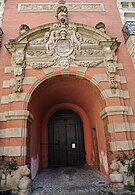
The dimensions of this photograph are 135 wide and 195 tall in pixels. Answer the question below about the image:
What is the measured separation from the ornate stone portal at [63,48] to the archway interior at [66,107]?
78cm

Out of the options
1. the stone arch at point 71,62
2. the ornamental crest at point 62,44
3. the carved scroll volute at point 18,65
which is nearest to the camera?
the carved scroll volute at point 18,65

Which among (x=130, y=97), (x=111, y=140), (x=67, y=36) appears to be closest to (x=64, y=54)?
(x=67, y=36)

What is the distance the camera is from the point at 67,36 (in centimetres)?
752

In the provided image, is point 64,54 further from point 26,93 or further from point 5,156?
point 5,156

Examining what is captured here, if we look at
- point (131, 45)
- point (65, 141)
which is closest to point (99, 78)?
point (131, 45)

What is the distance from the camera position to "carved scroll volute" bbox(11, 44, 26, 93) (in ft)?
21.5

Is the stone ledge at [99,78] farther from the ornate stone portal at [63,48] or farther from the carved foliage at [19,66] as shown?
the carved foliage at [19,66]

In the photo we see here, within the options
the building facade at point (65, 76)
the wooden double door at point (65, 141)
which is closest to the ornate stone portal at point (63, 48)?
the building facade at point (65, 76)

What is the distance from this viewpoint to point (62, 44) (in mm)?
7379

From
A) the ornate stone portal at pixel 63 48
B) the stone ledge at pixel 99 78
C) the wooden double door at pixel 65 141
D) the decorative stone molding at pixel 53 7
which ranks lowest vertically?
the wooden double door at pixel 65 141

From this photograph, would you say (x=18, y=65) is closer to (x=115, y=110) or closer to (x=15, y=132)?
(x=15, y=132)

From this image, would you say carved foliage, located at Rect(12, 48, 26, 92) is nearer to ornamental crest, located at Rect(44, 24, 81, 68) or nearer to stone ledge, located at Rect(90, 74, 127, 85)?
ornamental crest, located at Rect(44, 24, 81, 68)

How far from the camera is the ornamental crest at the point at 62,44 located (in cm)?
713

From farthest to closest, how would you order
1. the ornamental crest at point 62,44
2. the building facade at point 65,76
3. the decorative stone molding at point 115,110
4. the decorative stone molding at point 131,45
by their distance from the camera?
1. the decorative stone molding at point 131,45
2. the ornamental crest at point 62,44
3. the decorative stone molding at point 115,110
4. the building facade at point 65,76
